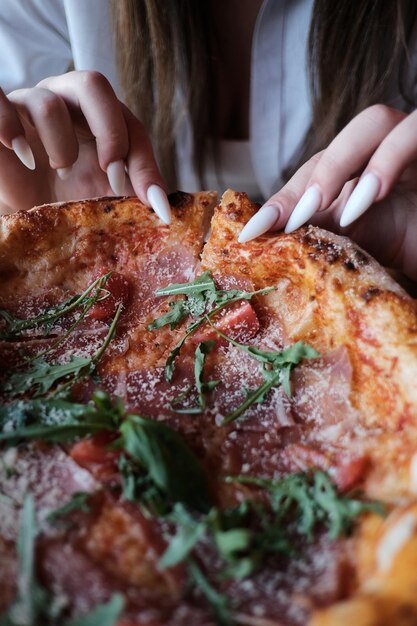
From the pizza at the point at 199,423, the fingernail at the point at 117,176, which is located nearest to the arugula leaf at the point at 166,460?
the pizza at the point at 199,423

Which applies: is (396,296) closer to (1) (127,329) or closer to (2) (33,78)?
(1) (127,329)

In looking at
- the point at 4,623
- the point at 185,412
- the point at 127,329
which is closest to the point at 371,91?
the point at 127,329

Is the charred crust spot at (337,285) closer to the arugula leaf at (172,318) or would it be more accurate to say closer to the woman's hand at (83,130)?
the arugula leaf at (172,318)

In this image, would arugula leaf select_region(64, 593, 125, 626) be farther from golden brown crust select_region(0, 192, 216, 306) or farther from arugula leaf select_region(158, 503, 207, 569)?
golden brown crust select_region(0, 192, 216, 306)

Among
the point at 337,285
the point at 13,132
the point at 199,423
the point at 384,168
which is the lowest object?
the point at 199,423

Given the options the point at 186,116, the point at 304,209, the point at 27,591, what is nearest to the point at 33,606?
the point at 27,591

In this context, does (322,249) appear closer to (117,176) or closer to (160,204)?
(160,204)

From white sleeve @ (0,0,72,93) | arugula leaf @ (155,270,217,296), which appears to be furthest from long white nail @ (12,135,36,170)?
white sleeve @ (0,0,72,93)
